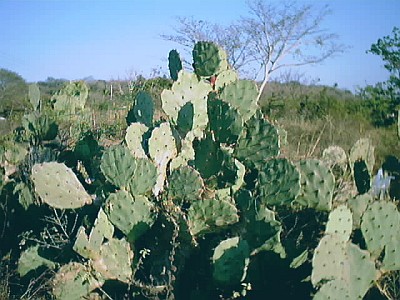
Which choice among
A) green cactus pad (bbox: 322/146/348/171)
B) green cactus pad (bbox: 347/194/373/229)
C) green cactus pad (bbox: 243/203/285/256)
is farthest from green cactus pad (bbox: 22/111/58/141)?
green cactus pad (bbox: 347/194/373/229)

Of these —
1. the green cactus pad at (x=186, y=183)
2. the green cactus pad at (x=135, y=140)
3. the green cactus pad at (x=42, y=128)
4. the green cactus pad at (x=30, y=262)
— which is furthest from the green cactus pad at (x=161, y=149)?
the green cactus pad at (x=42, y=128)

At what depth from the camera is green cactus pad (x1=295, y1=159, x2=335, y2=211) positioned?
3408 mm

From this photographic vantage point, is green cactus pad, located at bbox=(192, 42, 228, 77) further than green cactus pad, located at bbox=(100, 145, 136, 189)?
Yes

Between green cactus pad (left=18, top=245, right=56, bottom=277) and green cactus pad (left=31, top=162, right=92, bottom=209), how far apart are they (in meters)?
0.35

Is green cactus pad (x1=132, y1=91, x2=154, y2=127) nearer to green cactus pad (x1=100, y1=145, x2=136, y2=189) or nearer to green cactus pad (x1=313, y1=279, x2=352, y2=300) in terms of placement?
green cactus pad (x1=100, y1=145, x2=136, y2=189)

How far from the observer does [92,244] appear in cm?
346

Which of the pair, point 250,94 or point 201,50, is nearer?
point 250,94

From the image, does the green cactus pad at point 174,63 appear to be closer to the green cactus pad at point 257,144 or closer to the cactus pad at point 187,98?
the cactus pad at point 187,98

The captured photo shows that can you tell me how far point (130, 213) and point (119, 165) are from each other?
311 millimetres

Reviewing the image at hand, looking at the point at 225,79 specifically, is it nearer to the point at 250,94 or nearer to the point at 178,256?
the point at 250,94

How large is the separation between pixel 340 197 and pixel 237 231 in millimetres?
908

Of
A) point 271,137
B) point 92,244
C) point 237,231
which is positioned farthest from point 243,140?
point 92,244

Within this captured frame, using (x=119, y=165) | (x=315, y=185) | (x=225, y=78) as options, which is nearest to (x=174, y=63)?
(x=225, y=78)

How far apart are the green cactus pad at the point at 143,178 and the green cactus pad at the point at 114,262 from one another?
Result: 0.35 metres
